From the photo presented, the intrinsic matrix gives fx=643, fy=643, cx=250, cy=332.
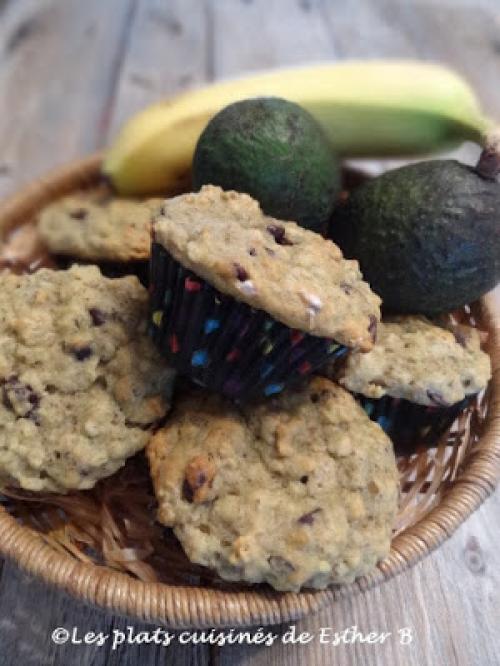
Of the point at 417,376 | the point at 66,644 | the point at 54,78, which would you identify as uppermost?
the point at 417,376

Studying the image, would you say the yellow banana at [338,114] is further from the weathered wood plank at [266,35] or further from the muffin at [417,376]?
the weathered wood plank at [266,35]

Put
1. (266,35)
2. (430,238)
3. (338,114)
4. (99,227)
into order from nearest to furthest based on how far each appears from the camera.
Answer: (430,238)
(99,227)
(338,114)
(266,35)

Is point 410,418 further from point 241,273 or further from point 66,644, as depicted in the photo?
point 66,644

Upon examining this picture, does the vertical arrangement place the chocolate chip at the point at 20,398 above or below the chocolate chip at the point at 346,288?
below

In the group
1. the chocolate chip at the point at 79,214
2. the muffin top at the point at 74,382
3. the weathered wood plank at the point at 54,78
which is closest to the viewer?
the muffin top at the point at 74,382

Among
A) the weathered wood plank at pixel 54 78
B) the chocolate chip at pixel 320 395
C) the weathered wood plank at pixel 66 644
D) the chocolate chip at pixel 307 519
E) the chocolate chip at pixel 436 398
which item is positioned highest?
the chocolate chip at pixel 436 398

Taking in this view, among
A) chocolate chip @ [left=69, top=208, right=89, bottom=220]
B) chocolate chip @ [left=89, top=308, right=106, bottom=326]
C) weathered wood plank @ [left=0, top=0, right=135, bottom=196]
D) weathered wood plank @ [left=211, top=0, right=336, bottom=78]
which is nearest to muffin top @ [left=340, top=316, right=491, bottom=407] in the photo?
chocolate chip @ [left=89, top=308, right=106, bottom=326]

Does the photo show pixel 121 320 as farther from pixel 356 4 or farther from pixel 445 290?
pixel 356 4

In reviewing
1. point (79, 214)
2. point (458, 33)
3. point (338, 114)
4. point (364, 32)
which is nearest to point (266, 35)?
point (364, 32)

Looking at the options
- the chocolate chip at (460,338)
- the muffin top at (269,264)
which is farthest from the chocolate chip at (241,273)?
the chocolate chip at (460,338)
